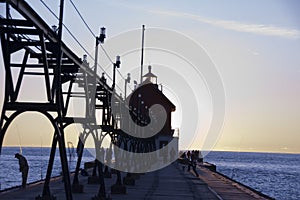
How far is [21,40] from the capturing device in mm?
17078

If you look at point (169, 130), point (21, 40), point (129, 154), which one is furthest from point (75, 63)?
point (169, 130)

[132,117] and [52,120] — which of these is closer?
[52,120]

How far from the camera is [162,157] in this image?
266 feet

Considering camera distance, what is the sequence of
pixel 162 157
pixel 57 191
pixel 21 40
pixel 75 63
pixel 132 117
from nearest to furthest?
pixel 21 40
pixel 75 63
pixel 57 191
pixel 132 117
pixel 162 157

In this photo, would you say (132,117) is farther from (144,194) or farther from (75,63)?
(75,63)

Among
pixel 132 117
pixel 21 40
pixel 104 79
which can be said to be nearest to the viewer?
pixel 21 40

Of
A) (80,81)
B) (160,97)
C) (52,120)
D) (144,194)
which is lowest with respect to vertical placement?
(144,194)

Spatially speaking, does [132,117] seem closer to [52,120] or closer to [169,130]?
[52,120]

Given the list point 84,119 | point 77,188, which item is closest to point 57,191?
point 77,188

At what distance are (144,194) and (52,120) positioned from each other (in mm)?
12930

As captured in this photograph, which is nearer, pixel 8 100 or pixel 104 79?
pixel 8 100

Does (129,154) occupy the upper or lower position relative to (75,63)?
lower

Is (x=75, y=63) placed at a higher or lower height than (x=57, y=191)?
higher

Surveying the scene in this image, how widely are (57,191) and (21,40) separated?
530 inches
